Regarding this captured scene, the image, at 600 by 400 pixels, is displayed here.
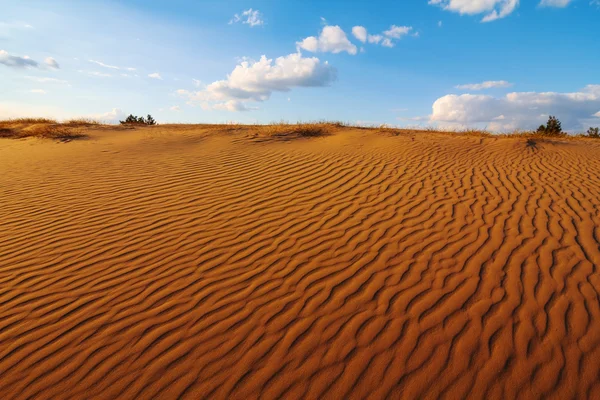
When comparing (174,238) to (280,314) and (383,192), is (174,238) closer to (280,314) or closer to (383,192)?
(280,314)

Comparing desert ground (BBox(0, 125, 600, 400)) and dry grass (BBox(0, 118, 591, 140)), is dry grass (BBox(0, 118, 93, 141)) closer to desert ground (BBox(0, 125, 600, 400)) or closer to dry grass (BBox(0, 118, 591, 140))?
dry grass (BBox(0, 118, 591, 140))

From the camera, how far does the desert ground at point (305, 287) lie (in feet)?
8.08

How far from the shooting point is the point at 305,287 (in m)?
3.39

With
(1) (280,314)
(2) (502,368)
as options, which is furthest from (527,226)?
(1) (280,314)

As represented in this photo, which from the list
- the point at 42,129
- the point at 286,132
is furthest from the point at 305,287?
the point at 42,129

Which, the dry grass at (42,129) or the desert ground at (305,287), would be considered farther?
the dry grass at (42,129)

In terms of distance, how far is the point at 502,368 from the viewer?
2.46 meters

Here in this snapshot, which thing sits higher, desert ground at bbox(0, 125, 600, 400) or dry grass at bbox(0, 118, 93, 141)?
dry grass at bbox(0, 118, 93, 141)

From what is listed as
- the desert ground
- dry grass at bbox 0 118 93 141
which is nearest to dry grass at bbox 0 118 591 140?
dry grass at bbox 0 118 93 141

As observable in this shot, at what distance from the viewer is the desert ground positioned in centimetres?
246

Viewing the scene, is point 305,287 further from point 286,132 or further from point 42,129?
point 42,129

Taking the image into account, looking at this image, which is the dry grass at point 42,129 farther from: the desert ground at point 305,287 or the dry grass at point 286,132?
the desert ground at point 305,287

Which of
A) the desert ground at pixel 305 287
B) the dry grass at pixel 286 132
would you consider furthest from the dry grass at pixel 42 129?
the desert ground at pixel 305 287

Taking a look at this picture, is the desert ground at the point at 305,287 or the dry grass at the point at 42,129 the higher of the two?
the dry grass at the point at 42,129
